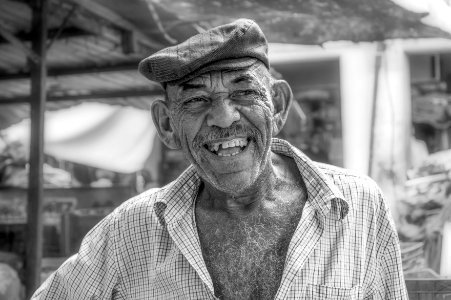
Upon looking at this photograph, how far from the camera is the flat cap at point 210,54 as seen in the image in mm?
1957

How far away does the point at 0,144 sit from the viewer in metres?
7.43

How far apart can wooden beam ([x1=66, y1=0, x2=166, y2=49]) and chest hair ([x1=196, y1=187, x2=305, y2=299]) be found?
275cm

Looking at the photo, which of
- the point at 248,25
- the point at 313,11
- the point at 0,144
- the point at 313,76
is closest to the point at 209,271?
the point at 248,25

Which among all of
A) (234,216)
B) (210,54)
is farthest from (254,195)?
(210,54)

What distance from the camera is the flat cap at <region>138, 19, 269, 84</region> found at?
1957 millimetres

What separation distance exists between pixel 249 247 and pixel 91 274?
51 cm

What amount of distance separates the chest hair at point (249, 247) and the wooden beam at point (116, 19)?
Answer: 2.75 m

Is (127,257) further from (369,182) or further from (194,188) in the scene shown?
(369,182)

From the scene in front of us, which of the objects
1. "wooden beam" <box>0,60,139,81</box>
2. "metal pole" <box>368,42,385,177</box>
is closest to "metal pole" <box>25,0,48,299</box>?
"wooden beam" <box>0,60,139,81</box>

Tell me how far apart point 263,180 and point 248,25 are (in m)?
0.49

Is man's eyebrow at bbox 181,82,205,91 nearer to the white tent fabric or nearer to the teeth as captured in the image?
the teeth

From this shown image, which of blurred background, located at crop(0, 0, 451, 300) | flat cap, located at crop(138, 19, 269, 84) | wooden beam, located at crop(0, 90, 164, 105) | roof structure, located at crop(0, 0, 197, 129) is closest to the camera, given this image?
flat cap, located at crop(138, 19, 269, 84)

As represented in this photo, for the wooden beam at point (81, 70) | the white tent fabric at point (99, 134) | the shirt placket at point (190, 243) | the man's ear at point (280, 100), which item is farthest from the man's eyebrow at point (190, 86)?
the white tent fabric at point (99, 134)

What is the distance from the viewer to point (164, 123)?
2238mm
